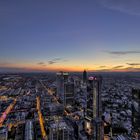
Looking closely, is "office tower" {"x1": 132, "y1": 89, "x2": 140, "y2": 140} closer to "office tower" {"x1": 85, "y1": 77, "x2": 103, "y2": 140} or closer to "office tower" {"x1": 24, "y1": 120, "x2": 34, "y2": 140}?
"office tower" {"x1": 85, "y1": 77, "x2": 103, "y2": 140}

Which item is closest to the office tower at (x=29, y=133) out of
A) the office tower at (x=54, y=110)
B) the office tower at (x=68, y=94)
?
the office tower at (x=54, y=110)

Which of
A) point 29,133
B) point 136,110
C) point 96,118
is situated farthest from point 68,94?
point 136,110

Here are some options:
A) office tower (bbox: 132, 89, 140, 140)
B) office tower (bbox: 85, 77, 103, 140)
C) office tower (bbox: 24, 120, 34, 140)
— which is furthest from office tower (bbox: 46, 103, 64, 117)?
office tower (bbox: 132, 89, 140, 140)

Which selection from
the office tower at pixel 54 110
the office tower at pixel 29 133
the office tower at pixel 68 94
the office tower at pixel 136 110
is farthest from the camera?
the office tower at pixel 68 94

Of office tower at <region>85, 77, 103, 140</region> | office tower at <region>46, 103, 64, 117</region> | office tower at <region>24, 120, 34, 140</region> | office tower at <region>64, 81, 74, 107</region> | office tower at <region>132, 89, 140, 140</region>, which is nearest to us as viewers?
office tower at <region>132, 89, 140, 140</region>

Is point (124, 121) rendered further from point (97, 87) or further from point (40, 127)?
point (40, 127)

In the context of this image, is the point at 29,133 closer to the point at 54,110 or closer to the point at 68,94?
the point at 54,110

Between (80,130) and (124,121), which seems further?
(124,121)

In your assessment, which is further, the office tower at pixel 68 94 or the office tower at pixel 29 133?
the office tower at pixel 68 94

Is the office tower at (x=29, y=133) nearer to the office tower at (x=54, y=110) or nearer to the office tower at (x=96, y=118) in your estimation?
the office tower at (x=96, y=118)

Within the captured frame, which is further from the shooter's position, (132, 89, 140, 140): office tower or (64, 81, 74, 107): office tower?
(64, 81, 74, 107): office tower

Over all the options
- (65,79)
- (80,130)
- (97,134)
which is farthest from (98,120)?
(65,79)
